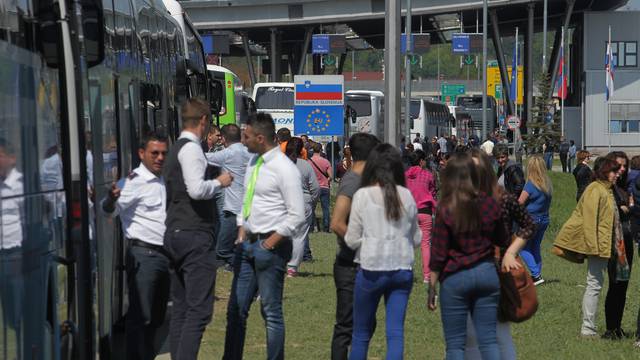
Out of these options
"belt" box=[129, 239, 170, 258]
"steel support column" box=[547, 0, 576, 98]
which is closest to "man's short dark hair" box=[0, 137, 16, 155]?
"belt" box=[129, 239, 170, 258]

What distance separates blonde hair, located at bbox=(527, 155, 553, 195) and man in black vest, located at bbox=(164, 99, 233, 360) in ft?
25.7

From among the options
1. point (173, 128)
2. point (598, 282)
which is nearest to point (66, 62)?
point (598, 282)

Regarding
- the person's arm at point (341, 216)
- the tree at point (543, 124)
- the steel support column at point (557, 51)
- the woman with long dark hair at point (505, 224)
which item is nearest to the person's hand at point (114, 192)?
the person's arm at point (341, 216)

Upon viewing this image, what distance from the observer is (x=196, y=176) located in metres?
9.23

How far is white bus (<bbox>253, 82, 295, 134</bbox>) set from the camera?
5262 cm

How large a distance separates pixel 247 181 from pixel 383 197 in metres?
1.09

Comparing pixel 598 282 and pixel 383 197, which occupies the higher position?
pixel 383 197

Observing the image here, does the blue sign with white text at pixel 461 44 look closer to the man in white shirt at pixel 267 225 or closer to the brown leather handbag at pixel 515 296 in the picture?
the man in white shirt at pixel 267 225

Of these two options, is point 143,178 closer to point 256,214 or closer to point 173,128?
point 256,214

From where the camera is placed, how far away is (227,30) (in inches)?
2977

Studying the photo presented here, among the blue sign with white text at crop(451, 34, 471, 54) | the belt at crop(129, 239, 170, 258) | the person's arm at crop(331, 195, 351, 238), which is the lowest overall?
the belt at crop(129, 239, 170, 258)

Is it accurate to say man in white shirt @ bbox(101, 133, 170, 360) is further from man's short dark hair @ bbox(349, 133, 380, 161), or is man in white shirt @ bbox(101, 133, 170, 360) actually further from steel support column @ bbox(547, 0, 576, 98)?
steel support column @ bbox(547, 0, 576, 98)

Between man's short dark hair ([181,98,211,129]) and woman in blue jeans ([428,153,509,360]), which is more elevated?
man's short dark hair ([181,98,211,129])

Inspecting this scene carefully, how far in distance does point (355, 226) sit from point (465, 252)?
915 millimetres
